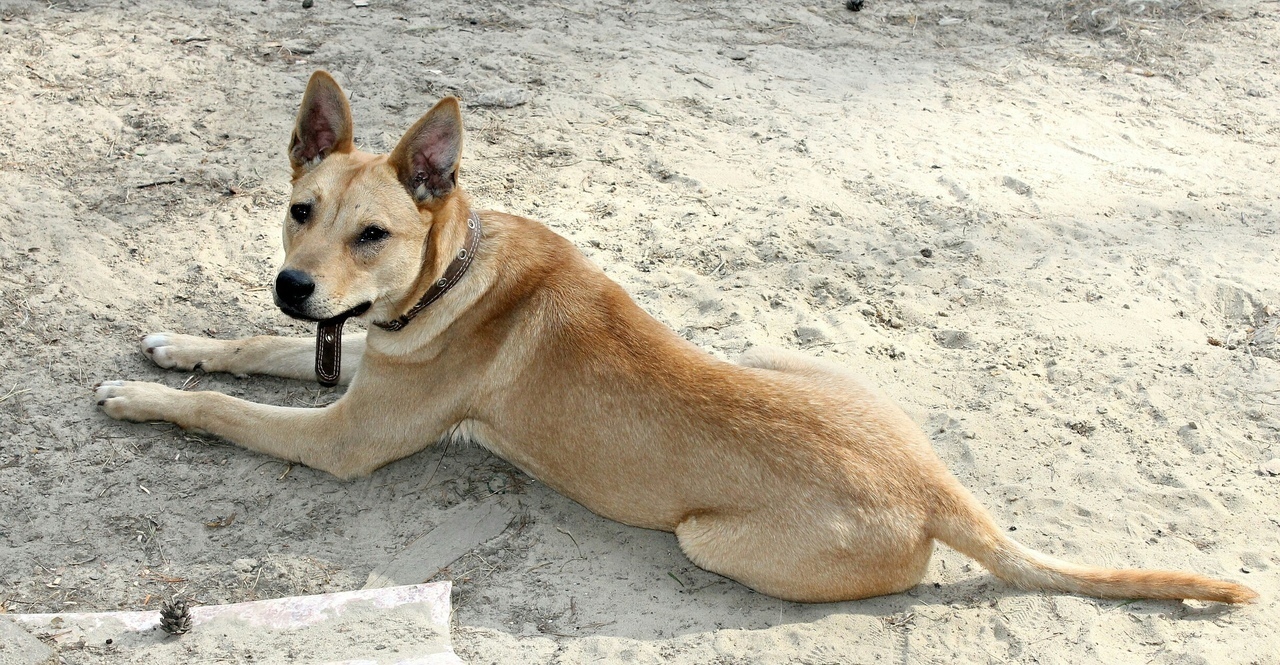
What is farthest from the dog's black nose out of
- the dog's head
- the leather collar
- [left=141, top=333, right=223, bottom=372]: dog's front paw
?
[left=141, top=333, right=223, bottom=372]: dog's front paw

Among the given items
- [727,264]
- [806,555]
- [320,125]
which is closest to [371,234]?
[320,125]

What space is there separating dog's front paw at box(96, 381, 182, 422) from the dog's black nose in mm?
1356

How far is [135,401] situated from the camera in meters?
5.19

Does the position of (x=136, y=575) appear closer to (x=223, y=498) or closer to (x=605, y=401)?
(x=223, y=498)

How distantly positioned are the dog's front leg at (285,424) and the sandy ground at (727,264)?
4.6 inches

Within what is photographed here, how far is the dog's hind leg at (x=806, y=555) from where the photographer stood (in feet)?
13.9

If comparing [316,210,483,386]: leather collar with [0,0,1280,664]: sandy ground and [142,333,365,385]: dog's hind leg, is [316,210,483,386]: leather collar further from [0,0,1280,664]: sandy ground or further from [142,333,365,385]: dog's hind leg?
[0,0,1280,664]: sandy ground

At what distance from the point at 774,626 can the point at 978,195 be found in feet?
14.0

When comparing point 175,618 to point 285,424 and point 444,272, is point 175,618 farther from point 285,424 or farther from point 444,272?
point 444,272

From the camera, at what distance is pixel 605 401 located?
14.9 ft

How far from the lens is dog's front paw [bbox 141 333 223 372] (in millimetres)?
5617

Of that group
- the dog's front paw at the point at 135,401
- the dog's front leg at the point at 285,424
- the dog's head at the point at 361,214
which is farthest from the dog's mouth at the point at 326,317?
the dog's front paw at the point at 135,401

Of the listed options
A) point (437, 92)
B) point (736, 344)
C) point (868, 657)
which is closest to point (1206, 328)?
point (736, 344)

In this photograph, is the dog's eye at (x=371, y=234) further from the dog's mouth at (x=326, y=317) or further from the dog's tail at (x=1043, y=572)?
the dog's tail at (x=1043, y=572)
